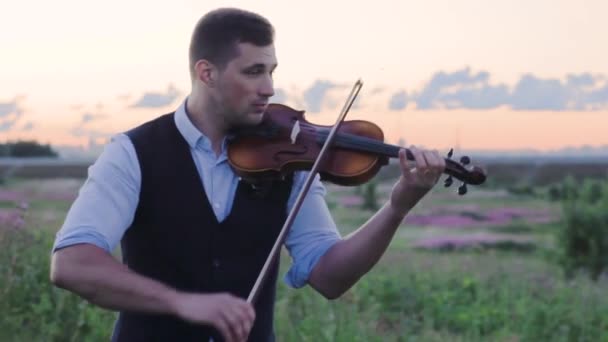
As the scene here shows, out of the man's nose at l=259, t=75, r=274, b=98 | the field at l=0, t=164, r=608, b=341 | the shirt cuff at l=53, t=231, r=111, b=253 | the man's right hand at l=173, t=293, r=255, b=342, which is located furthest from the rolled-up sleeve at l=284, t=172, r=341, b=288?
the field at l=0, t=164, r=608, b=341

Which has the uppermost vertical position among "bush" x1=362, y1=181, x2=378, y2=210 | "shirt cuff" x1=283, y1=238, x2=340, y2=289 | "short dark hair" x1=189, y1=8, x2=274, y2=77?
"short dark hair" x1=189, y1=8, x2=274, y2=77

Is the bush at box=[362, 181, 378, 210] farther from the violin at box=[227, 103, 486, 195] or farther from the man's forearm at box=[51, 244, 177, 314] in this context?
the man's forearm at box=[51, 244, 177, 314]

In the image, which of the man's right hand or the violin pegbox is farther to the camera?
the violin pegbox

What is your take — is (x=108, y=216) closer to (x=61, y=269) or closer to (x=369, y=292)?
(x=61, y=269)

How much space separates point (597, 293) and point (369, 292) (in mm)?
1559

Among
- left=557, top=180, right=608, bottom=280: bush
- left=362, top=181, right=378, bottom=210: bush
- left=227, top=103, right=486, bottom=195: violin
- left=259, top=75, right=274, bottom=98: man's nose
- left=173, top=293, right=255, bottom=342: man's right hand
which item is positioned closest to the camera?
left=173, top=293, right=255, bottom=342: man's right hand

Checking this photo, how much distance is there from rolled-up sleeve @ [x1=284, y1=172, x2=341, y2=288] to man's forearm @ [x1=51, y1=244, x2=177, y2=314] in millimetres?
603

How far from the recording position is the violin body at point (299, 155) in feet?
9.36

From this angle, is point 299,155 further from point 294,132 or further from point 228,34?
point 228,34

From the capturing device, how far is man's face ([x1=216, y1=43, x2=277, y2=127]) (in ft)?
8.69

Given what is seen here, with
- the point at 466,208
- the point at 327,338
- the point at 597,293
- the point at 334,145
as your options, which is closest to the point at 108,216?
the point at 334,145

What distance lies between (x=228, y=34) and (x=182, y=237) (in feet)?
1.62

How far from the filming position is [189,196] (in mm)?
2756

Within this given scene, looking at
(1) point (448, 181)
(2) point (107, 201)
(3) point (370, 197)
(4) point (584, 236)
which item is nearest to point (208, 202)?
(2) point (107, 201)
